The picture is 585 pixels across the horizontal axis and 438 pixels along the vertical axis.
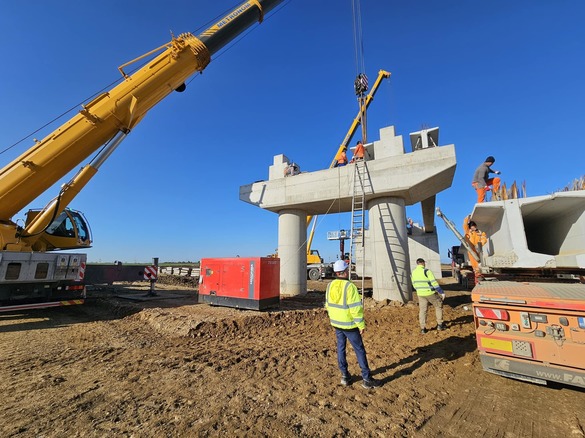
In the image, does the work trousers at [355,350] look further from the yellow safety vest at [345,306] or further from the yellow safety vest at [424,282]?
the yellow safety vest at [424,282]

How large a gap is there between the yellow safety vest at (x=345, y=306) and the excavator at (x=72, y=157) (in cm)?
753

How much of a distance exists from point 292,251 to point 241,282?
3.87 meters

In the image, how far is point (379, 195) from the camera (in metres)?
10.9

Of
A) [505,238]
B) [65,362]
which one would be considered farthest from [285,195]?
[65,362]

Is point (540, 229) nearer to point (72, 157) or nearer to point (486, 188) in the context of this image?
point (486, 188)

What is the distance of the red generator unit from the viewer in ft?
29.2

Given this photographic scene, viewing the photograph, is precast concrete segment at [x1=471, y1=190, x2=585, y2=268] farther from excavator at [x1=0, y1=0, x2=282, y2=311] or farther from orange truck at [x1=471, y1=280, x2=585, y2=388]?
excavator at [x1=0, y1=0, x2=282, y2=311]

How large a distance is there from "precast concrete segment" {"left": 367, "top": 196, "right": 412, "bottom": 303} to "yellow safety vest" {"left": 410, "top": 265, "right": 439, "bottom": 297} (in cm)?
332

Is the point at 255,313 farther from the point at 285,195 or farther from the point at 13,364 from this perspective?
the point at 285,195

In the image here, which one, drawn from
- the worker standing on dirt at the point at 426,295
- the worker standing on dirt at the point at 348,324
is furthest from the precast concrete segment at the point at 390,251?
the worker standing on dirt at the point at 348,324

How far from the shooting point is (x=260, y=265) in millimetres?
8883

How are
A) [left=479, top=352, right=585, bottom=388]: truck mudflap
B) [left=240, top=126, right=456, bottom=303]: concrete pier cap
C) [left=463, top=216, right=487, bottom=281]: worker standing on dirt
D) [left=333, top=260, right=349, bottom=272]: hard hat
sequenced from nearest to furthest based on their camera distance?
[left=479, top=352, right=585, bottom=388]: truck mudflap, [left=333, top=260, right=349, bottom=272]: hard hat, [left=463, top=216, right=487, bottom=281]: worker standing on dirt, [left=240, top=126, right=456, bottom=303]: concrete pier cap

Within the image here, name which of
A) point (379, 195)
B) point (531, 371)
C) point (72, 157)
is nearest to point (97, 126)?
point (72, 157)

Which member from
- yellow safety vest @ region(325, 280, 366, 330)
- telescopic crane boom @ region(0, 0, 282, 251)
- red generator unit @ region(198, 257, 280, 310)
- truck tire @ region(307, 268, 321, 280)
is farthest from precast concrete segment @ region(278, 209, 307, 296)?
truck tire @ region(307, 268, 321, 280)
